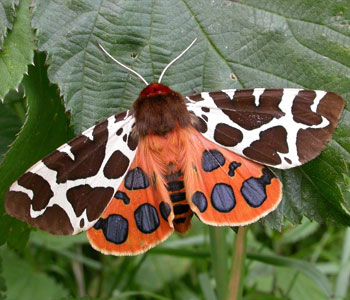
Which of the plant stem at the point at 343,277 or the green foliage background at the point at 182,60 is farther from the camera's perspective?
the plant stem at the point at 343,277

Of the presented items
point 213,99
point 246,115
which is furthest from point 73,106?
point 246,115

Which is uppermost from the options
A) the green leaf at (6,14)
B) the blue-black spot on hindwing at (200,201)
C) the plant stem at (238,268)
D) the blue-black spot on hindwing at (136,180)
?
the green leaf at (6,14)

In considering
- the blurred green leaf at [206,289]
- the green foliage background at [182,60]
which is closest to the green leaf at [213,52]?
the green foliage background at [182,60]

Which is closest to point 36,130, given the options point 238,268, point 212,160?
point 212,160

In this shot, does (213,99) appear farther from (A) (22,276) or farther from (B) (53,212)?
(A) (22,276)

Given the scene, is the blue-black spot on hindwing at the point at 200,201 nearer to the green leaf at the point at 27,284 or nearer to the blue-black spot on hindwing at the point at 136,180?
the blue-black spot on hindwing at the point at 136,180

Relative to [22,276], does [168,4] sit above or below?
above

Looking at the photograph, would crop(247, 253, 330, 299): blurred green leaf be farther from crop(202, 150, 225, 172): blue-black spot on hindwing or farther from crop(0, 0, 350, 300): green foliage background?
crop(202, 150, 225, 172): blue-black spot on hindwing
